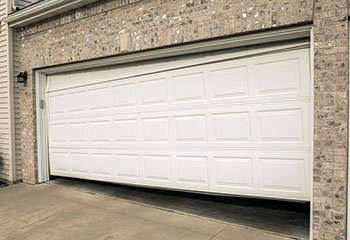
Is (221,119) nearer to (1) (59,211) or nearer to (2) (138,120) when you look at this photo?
(2) (138,120)

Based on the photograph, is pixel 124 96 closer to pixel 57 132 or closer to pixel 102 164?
pixel 102 164

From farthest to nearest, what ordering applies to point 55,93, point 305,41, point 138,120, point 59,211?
point 55,93
point 138,120
point 59,211
point 305,41

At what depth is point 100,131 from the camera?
18.2 feet

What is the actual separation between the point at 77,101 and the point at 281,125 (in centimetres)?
409

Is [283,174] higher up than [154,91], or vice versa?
[154,91]

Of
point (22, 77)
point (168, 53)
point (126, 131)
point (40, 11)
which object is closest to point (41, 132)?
point (22, 77)

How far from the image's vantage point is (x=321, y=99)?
9.97 feet

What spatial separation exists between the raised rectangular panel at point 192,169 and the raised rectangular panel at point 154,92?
1.02 m

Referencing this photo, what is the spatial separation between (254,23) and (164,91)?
5.91ft

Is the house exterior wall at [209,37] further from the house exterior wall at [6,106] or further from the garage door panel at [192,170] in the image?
the garage door panel at [192,170]

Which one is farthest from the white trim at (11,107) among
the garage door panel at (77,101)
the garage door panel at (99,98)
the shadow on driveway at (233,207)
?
the garage door panel at (99,98)

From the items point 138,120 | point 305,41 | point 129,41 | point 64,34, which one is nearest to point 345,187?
point 305,41

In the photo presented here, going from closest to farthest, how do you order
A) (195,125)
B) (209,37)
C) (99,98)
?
(209,37) < (195,125) < (99,98)

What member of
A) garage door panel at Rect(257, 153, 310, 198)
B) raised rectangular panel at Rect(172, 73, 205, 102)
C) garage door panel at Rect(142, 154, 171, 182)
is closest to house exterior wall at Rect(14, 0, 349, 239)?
garage door panel at Rect(257, 153, 310, 198)
